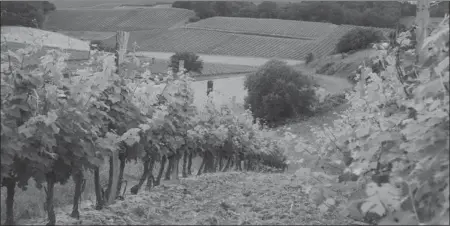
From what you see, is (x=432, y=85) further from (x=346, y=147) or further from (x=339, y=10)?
(x=339, y=10)

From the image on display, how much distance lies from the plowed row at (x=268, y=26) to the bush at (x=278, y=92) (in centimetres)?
2630

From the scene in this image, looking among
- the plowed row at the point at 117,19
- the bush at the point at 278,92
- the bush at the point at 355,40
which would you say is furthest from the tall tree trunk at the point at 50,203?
the bush at the point at 355,40

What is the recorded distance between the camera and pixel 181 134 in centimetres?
630

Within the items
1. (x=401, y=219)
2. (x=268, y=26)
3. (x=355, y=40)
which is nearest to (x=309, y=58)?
(x=355, y=40)

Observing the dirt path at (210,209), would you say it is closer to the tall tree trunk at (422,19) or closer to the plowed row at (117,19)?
the tall tree trunk at (422,19)

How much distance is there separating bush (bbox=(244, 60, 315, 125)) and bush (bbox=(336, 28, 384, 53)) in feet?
44.8

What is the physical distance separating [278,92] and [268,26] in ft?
98.4

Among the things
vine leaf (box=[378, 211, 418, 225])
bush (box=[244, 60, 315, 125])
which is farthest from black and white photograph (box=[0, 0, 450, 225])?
bush (box=[244, 60, 315, 125])

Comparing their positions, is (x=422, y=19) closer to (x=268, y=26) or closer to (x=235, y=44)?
(x=235, y=44)

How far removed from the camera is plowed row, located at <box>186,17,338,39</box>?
62.1 metres

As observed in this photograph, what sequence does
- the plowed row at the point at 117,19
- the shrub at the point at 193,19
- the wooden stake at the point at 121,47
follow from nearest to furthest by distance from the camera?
the wooden stake at the point at 121,47 → the plowed row at the point at 117,19 → the shrub at the point at 193,19

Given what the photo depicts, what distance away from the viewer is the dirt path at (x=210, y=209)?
157 inches

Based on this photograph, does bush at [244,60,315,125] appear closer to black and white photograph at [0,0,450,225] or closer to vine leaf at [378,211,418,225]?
black and white photograph at [0,0,450,225]

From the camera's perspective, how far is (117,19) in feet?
196
